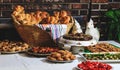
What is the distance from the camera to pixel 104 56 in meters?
2.54

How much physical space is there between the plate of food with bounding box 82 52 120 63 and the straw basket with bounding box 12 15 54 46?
1.44 ft

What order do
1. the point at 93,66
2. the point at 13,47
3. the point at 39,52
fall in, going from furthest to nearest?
1. the point at 13,47
2. the point at 39,52
3. the point at 93,66

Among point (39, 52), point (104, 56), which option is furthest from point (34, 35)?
point (104, 56)

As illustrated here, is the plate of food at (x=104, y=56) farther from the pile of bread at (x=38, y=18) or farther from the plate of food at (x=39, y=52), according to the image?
the pile of bread at (x=38, y=18)

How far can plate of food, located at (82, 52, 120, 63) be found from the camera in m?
2.46

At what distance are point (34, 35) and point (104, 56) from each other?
25.8 inches

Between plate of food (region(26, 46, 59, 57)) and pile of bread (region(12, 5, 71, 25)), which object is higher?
pile of bread (region(12, 5, 71, 25))

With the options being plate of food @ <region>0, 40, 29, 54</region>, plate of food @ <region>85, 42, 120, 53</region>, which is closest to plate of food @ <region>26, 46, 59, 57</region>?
plate of food @ <region>0, 40, 29, 54</region>

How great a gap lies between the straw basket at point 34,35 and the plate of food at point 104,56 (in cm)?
44

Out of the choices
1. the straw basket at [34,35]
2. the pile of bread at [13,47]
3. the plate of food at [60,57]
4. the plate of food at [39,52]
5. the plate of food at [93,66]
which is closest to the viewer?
the plate of food at [93,66]

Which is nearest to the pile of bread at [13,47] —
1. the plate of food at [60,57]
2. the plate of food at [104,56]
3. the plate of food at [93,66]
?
the plate of food at [60,57]

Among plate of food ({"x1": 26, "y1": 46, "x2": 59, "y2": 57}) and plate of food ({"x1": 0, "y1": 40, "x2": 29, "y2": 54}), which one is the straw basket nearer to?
plate of food ({"x1": 0, "y1": 40, "x2": 29, "y2": 54})

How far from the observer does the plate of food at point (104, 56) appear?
246 centimetres

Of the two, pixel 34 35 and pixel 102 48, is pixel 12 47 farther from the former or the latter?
pixel 102 48
